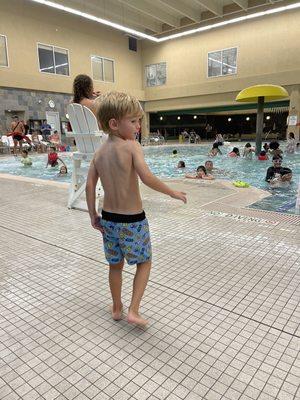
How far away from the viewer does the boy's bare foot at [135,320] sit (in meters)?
1.76

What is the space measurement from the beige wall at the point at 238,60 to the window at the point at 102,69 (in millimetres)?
3741

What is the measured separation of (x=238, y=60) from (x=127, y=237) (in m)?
23.4

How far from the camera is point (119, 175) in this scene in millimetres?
1663

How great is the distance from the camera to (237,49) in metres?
21.9

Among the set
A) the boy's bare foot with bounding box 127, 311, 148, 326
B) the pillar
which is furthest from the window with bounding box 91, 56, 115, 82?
the boy's bare foot with bounding box 127, 311, 148, 326

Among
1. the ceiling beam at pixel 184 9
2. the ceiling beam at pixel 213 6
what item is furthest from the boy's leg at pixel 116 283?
the ceiling beam at pixel 213 6

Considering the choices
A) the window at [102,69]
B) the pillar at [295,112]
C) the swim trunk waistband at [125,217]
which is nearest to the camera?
the swim trunk waistband at [125,217]

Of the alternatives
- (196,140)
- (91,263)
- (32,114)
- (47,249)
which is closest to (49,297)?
(91,263)

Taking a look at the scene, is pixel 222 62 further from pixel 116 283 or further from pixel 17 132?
pixel 116 283

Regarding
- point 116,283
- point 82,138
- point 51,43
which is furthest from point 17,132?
point 116,283

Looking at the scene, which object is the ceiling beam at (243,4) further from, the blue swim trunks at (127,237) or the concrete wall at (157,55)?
the blue swim trunks at (127,237)

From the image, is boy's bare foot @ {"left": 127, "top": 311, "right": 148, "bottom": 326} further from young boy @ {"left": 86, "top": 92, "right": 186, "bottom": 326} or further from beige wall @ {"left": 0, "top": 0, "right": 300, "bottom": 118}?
beige wall @ {"left": 0, "top": 0, "right": 300, "bottom": 118}

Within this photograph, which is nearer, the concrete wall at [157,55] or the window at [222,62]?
the concrete wall at [157,55]

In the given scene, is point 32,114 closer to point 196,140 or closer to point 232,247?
point 196,140
